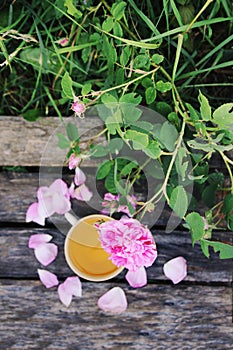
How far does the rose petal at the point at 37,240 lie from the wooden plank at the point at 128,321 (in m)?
0.08

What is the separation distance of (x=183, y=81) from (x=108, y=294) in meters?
0.42

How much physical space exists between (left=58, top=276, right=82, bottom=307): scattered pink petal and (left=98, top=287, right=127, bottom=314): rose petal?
0.05m

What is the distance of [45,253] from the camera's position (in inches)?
45.8

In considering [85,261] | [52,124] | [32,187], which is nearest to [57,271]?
[85,261]

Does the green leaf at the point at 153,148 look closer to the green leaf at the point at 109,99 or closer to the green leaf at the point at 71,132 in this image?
the green leaf at the point at 109,99

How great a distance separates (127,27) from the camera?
3.15 ft

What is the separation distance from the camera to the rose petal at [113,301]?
1155 millimetres

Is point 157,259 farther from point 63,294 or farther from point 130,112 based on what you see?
point 130,112

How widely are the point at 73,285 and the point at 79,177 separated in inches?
8.1

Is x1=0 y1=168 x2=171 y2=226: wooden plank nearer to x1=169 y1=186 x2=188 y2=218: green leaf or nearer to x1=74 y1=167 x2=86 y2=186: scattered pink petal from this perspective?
x1=74 y1=167 x2=86 y2=186: scattered pink petal

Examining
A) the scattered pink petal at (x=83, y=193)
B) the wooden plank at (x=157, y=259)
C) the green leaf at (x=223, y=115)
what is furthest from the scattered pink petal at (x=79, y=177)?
the green leaf at (x=223, y=115)

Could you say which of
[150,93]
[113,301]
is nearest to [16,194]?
[113,301]

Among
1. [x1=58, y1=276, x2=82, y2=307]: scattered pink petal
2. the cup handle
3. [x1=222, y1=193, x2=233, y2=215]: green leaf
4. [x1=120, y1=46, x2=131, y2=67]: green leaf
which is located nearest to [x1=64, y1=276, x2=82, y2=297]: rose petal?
[x1=58, y1=276, x2=82, y2=307]: scattered pink petal

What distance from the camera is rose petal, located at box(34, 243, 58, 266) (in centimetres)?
116
